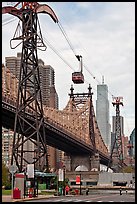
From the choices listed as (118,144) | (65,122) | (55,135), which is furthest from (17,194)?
(118,144)

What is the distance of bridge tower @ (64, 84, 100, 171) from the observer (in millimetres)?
119988

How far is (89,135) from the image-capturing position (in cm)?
13112

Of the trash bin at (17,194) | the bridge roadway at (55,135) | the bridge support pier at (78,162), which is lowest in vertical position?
the trash bin at (17,194)

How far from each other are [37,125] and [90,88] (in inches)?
3505

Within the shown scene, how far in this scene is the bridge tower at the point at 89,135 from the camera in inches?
4724

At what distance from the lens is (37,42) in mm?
59250

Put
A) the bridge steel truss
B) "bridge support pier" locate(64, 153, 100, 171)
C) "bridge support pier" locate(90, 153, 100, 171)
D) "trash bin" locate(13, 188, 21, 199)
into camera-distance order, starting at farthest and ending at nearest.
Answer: "bridge support pier" locate(64, 153, 100, 171) → "bridge support pier" locate(90, 153, 100, 171) → the bridge steel truss → "trash bin" locate(13, 188, 21, 199)

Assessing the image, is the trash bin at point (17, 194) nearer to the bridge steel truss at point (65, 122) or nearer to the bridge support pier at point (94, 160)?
the bridge steel truss at point (65, 122)

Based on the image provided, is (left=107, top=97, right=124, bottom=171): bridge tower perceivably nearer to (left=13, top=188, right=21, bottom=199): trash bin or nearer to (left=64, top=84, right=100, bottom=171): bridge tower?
(left=64, top=84, right=100, bottom=171): bridge tower

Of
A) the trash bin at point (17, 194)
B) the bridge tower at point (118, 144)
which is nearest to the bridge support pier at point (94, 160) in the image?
the bridge tower at point (118, 144)

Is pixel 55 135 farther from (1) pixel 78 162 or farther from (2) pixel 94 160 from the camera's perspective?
(1) pixel 78 162

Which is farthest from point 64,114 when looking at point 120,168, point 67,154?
point 120,168

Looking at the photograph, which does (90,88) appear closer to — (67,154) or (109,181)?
(67,154)

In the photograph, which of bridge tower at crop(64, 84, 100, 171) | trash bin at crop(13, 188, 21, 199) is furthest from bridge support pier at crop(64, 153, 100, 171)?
trash bin at crop(13, 188, 21, 199)
